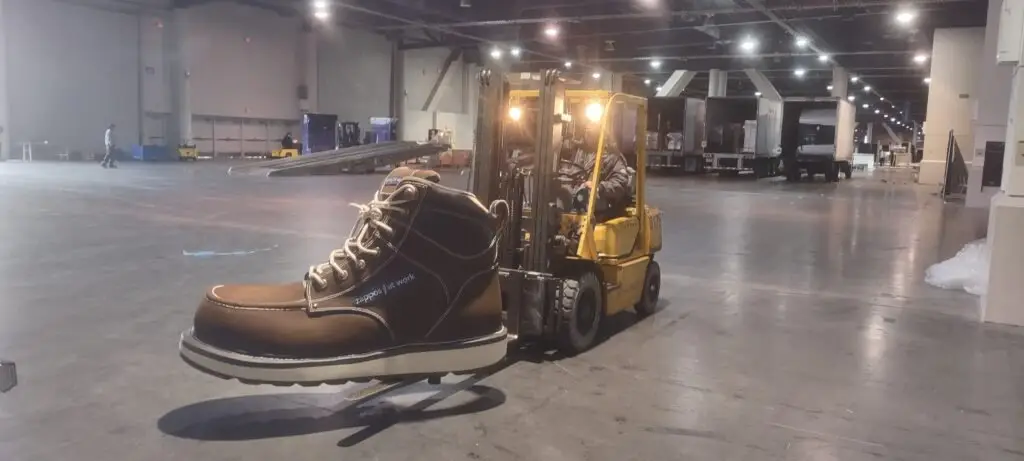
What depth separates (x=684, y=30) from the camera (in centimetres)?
3500

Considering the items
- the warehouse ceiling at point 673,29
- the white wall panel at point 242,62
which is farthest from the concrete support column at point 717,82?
the white wall panel at point 242,62

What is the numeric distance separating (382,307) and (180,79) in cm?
3497

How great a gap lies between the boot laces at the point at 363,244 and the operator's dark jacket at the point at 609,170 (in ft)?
7.98

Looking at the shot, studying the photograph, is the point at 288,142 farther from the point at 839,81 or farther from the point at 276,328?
the point at 276,328

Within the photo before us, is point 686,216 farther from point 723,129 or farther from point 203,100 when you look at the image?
point 203,100

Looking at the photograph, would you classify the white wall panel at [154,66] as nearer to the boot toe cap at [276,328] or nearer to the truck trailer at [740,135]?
the truck trailer at [740,135]

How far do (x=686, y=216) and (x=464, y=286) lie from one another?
12067 millimetres

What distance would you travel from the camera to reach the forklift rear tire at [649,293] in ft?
20.9

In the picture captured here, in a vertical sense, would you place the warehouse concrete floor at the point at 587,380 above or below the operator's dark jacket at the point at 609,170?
below

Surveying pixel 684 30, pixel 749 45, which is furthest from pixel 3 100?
pixel 749 45

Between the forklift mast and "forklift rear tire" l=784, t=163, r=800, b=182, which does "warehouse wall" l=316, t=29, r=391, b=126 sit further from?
the forklift mast

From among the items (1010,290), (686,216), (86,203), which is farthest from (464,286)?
(86,203)

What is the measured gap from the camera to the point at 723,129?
33656 millimetres

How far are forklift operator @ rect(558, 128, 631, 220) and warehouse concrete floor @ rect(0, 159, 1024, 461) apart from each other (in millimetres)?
999
